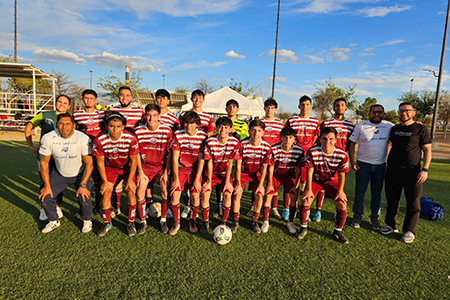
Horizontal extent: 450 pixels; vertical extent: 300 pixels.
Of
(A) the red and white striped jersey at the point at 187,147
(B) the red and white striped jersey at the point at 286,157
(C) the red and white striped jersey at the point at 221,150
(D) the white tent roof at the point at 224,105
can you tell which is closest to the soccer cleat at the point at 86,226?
(A) the red and white striped jersey at the point at 187,147

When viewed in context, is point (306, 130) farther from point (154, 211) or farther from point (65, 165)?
point (65, 165)

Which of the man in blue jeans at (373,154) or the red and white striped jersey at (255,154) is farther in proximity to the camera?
the man in blue jeans at (373,154)

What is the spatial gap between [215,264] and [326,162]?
2.15m

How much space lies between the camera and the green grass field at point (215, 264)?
2676mm

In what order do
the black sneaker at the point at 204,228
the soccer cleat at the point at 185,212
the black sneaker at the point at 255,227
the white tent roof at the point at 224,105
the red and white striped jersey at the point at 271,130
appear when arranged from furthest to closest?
1. the white tent roof at the point at 224,105
2. the red and white striped jersey at the point at 271,130
3. the soccer cleat at the point at 185,212
4. the black sneaker at the point at 255,227
5. the black sneaker at the point at 204,228

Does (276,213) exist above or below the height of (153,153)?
below

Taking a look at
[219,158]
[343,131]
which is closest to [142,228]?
[219,158]

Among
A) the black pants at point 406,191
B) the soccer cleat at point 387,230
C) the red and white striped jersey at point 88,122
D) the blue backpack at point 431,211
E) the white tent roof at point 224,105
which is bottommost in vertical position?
the soccer cleat at point 387,230

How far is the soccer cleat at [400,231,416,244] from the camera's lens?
153 inches

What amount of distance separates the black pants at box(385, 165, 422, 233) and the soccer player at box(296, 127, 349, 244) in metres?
0.90

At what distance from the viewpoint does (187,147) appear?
3.98 metres

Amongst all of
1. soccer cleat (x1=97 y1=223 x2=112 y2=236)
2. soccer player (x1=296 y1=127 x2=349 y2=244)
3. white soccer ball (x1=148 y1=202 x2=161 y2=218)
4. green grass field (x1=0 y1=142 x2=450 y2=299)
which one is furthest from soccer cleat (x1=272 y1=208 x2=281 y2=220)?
soccer cleat (x1=97 y1=223 x2=112 y2=236)

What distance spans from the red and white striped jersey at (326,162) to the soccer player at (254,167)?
0.62 meters

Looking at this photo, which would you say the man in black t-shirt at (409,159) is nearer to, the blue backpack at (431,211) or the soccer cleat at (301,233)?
the blue backpack at (431,211)
